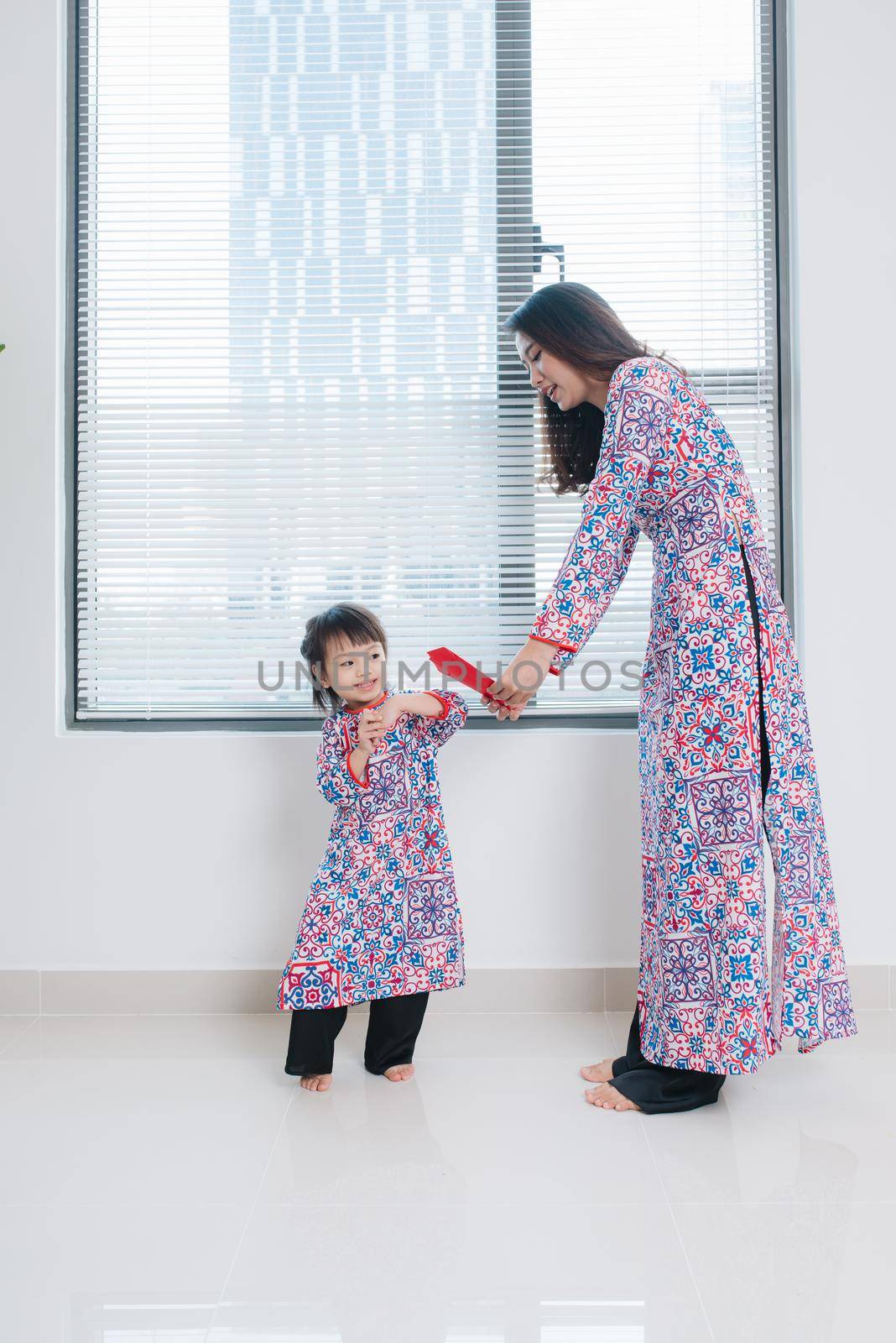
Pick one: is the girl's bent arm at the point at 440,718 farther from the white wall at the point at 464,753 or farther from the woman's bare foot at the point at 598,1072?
the woman's bare foot at the point at 598,1072

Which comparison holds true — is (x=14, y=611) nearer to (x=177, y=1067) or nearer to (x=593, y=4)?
(x=177, y=1067)

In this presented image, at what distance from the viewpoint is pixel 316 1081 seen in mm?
1673

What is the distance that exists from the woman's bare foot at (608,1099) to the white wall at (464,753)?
439mm

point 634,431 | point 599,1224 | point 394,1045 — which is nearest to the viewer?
point 599,1224

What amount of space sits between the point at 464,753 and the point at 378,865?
371mm

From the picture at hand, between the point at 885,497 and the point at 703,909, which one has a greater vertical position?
the point at 885,497

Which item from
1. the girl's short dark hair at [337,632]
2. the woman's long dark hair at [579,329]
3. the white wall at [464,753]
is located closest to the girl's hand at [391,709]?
the girl's short dark hair at [337,632]

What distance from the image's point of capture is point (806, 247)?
Result: 6.59 ft

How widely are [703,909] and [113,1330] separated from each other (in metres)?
0.95

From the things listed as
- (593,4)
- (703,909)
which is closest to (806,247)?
(593,4)

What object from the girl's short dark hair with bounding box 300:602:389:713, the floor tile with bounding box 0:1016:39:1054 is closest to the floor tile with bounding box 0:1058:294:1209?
the floor tile with bounding box 0:1016:39:1054

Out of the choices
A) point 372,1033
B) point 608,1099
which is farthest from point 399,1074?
point 608,1099

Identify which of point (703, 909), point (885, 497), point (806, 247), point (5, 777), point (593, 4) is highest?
point (593, 4)

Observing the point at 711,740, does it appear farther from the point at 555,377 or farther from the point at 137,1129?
the point at 137,1129
